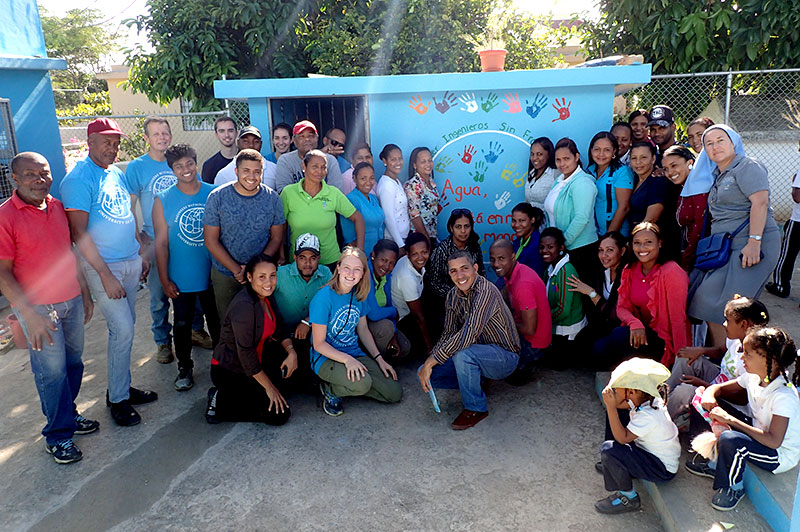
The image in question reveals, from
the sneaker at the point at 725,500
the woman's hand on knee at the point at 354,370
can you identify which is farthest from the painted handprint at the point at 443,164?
the sneaker at the point at 725,500

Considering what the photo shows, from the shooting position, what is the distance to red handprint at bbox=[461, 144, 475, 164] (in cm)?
567

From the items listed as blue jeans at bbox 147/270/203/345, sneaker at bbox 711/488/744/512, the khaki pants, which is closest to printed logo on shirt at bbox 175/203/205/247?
blue jeans at bbox 147/270/203/345

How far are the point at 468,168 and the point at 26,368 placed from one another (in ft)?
14.1

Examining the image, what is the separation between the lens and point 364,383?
13.2ft

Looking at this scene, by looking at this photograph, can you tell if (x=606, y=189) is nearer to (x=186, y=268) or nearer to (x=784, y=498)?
(x=784, y=498)

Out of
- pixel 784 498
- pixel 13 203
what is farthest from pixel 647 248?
pixel 13 203

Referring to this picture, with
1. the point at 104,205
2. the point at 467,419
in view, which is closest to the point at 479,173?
the point at 467,419

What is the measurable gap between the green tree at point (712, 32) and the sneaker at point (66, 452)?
8.91 meters

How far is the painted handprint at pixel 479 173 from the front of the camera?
18.7 ft

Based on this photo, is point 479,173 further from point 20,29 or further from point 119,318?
point 20,29

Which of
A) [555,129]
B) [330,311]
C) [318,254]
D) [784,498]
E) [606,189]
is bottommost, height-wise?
[784,498]

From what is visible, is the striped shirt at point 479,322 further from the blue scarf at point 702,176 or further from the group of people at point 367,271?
the blue scarf at point 702,176

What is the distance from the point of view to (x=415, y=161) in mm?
5262

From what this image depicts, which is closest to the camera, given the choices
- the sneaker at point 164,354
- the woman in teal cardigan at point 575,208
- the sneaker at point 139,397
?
the sneaker at point 139,397
